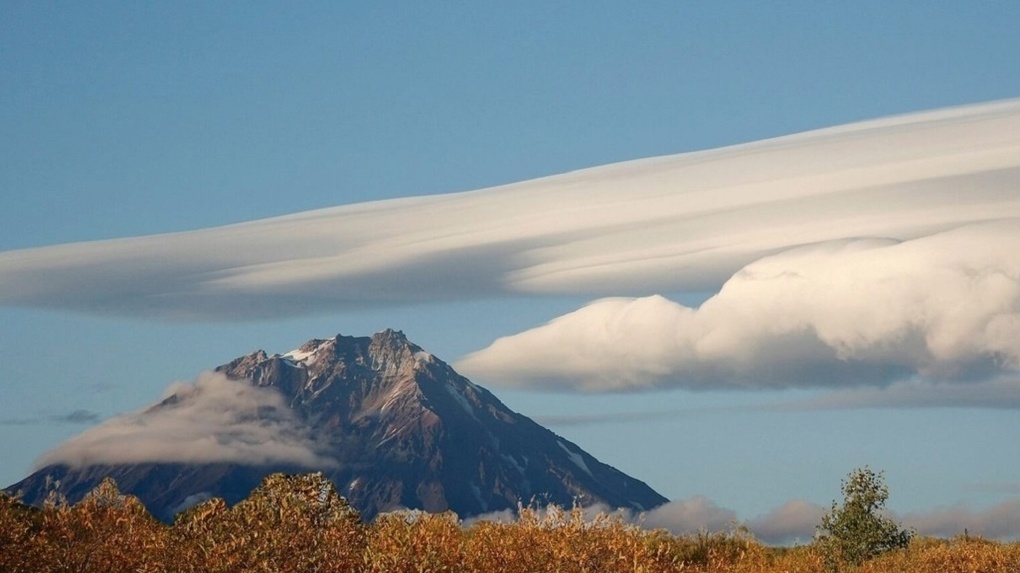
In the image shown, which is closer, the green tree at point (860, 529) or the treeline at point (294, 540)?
the treeline at point (294, 540)

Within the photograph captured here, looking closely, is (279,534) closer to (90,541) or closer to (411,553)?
(411,553)

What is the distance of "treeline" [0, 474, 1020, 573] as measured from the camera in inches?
2084

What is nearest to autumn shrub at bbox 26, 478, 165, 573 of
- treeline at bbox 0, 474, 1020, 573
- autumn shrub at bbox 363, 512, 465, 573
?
treeline at bbox 0, 474, 1020, 573

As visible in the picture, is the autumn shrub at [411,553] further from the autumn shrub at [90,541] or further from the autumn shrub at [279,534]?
the autumn shrub at [90,541]

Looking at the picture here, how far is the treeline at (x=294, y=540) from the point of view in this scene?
174 ft

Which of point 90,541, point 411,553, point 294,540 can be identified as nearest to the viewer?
point 411,553

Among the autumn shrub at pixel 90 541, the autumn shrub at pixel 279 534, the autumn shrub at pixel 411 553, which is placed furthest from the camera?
the autumn shrub at pixel 90 541

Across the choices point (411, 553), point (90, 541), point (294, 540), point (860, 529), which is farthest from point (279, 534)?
point (860, 529)

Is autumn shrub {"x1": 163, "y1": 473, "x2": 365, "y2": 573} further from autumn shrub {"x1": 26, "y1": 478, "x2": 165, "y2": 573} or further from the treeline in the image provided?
autumn shrub {"x1": 26, "y1": 478, "x2": 165, "y2": 573}

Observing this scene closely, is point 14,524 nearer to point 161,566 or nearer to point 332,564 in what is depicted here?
point 161,566

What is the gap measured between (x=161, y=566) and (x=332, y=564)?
321 inches

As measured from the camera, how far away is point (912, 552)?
107750 mm

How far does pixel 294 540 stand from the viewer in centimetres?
5344

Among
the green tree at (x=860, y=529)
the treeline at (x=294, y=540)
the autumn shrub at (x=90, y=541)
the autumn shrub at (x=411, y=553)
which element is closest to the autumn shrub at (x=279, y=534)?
the treeline at (x=294, y=540)
